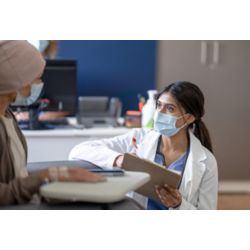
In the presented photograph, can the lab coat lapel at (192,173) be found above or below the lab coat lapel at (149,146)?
below

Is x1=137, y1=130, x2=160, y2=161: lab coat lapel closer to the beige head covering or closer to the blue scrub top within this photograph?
the blue scrub top

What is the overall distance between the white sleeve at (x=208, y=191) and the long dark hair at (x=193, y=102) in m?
0.06

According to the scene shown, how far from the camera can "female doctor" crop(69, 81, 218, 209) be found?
3.37 feet

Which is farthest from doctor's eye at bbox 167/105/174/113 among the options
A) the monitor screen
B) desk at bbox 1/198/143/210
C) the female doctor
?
the monitor screen

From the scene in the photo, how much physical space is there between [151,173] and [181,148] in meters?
0.16

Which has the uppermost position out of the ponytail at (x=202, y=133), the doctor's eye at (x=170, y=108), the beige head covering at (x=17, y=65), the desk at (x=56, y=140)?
the beige head covering at (x=17, y=65)

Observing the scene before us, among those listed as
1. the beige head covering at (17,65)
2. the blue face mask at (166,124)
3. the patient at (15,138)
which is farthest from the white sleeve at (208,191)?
the beige head covering at (17,65)

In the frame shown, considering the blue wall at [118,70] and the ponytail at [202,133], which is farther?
the blue wall at [118,70]

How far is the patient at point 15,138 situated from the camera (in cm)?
83

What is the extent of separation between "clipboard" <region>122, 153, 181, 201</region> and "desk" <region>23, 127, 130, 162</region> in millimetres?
234

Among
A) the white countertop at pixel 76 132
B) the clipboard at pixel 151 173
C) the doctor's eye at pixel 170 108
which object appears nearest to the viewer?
the clipboard at pixel 151 173

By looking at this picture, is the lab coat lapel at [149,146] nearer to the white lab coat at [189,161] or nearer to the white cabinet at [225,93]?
the white lab coat at [189,161]

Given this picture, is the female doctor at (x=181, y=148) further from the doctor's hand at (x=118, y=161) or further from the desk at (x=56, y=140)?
the desk at (x=56, y=140)

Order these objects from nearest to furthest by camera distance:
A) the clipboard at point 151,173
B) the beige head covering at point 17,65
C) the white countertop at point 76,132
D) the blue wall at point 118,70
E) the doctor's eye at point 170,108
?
1. the beige head covering at point 17,65
2. the clipboard at point 151,173
3. the doctor's eye at point 170,108
4. the white countertop at point 76,132
5. the blue wall at point 118,70
